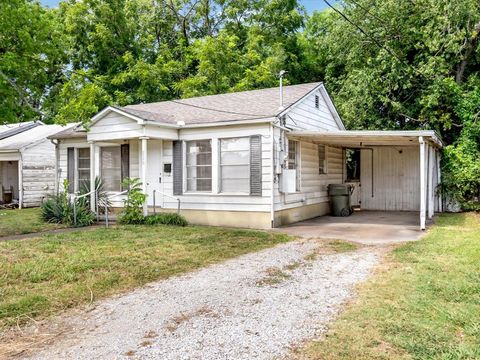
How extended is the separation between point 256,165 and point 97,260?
5235mm

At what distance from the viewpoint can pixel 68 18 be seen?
82.8ft

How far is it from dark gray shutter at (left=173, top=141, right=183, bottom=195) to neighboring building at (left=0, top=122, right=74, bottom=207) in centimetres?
841

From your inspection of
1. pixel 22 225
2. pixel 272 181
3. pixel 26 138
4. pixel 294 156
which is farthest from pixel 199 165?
pixel 26 138

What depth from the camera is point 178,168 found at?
12.0 meters

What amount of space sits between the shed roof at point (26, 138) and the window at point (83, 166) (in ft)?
11.2

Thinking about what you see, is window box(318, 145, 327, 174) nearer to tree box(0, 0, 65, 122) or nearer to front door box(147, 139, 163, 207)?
front door box(147, 139, 163, 207)

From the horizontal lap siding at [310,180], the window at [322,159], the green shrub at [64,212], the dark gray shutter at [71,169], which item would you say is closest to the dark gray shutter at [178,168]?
the green shrub at [64,212]

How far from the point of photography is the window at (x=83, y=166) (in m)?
14.1

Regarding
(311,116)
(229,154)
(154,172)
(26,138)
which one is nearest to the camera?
(229,154)

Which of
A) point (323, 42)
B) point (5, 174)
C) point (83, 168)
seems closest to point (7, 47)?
point (83, 168)

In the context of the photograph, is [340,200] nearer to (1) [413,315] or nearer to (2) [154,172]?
(2) [154,172]

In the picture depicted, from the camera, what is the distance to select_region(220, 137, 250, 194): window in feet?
36.5

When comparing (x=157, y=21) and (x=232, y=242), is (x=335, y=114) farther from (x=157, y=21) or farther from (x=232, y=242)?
(x=157, y=21)

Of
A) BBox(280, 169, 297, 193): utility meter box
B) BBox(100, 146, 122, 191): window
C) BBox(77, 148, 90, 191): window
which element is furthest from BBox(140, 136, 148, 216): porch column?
BBox(280, 169, 297, 193): utility meter box
